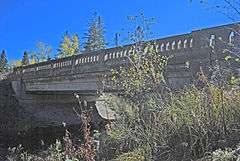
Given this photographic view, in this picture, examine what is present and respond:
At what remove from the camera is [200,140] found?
5551 mm

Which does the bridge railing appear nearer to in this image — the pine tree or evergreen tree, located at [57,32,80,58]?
evergreen tree, located at [57,32,80,58]

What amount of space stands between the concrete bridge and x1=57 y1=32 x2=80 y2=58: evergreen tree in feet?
100

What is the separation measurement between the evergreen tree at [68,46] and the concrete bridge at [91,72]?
3058cm

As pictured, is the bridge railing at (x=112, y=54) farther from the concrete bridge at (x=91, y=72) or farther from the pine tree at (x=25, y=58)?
the pine tree at (x=25, y=58)

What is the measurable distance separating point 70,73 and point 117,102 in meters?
15.2

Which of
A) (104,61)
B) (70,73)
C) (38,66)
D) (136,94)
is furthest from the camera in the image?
(38,66)

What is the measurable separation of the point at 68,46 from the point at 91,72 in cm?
5336

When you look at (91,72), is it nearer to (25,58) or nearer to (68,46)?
(68,46)

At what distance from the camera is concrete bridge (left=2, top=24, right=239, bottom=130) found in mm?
10953

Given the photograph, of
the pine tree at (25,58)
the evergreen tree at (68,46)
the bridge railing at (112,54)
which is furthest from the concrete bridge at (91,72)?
the pine tree at (25,58)

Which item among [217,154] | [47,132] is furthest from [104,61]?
[217,154]

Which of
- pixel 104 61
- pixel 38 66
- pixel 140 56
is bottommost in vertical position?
pixel 140 56

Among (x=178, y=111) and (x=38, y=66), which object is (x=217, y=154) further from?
Result: (x=38, y=66)

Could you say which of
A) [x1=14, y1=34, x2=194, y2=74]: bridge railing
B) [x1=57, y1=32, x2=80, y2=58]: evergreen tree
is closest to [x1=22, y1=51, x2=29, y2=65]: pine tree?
[x1=57, y1=32, x2=80, y2=58]: evergreen tree
